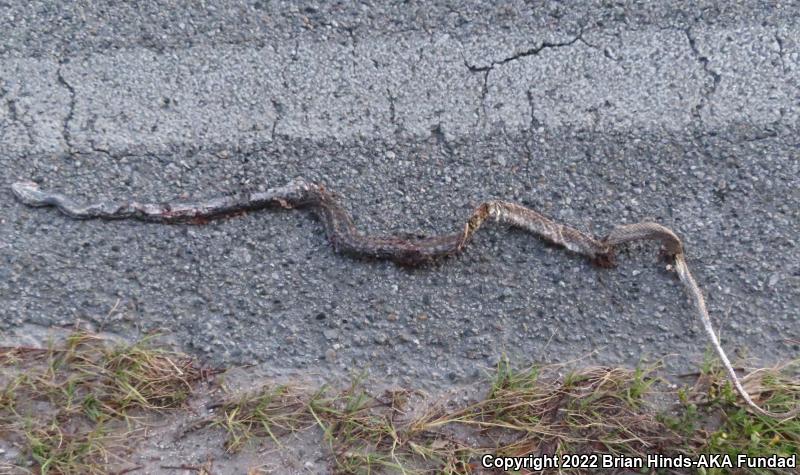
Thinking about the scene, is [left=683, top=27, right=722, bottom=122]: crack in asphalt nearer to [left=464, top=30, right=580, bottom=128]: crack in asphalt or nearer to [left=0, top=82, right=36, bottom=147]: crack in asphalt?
[left=464, top=30, right=580, bottom=128]: crack in asphalt

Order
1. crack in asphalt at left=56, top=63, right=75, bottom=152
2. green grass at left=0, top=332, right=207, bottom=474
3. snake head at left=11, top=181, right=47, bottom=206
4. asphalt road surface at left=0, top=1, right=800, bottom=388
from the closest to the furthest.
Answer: green grass at left=0, top=332, right=207, bottom=474
asphalt road surface at left=0, top=1, right=800, bottom=388
snake head at left=11, top=181, right=47, bottom=206
crack in asphalt at left=56, top=63, right=75, bottom=152

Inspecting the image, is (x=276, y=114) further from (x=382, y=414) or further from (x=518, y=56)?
(x=382, y=414)

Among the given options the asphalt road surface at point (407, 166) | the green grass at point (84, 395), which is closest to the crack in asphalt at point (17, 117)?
the asphalt road surface at point (407, 166)

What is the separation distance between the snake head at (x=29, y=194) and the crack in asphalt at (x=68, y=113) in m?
0.19

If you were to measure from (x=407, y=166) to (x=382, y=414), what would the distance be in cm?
91

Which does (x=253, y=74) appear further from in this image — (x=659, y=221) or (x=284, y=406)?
(x=659, y=221)

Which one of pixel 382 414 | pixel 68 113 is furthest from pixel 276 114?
pixel 382 414

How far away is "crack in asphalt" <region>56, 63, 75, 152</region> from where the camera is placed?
2604 millimetres

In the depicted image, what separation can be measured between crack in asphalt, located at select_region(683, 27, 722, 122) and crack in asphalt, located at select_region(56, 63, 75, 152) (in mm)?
2361

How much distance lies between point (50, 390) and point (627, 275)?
200 centimetres

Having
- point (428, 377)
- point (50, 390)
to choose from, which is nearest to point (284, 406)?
point (428, 377)

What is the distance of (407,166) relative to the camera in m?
2.57

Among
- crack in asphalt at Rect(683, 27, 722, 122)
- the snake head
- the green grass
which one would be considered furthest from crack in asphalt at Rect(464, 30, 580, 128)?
the snake head

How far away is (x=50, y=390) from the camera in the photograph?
2250 mm
